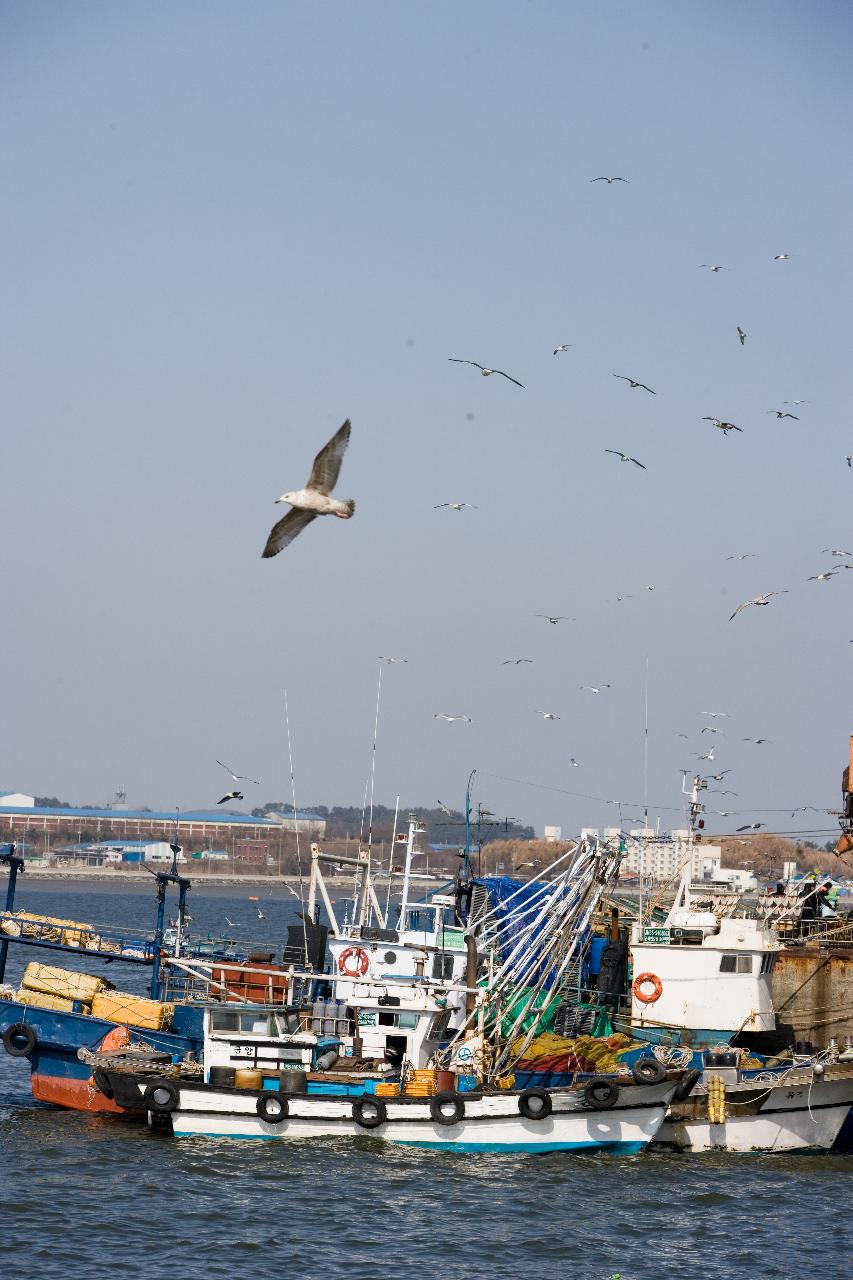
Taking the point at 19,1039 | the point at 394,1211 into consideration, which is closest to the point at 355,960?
the point at 19,1039

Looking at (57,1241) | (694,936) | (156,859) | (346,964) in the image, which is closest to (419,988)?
(346,964)

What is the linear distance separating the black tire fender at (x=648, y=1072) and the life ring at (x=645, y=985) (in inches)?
162

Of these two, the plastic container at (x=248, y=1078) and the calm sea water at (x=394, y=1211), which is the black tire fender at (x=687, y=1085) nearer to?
the calm sea water at (x=394, y=1211)

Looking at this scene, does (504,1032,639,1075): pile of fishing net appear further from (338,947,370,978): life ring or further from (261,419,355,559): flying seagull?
(261,419,355,559): flying seagull

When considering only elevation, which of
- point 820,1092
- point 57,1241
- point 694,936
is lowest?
point 57,1241

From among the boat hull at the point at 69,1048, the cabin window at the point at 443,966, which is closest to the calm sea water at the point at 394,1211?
the boat hull at the point at 69,1048

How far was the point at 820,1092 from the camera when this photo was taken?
30.0 metres

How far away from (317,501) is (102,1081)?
15.2m

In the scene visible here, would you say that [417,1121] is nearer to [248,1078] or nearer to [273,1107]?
[273,1107]

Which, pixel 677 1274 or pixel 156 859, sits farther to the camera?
pixel 156 859

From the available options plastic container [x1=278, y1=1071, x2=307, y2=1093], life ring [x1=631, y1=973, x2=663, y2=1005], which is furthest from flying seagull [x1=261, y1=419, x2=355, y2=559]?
life ring [x1=631, y1=973, x2=663, y2=1005]

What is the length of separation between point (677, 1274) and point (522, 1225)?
2829 millimetres

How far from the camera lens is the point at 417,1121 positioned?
28.5 m

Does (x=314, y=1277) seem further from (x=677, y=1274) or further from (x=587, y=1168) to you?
(x=587, y=1168)
